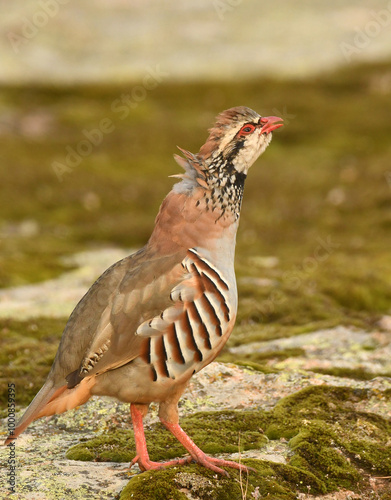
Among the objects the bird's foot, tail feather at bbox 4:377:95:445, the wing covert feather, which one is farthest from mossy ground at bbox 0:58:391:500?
the wing covert feather

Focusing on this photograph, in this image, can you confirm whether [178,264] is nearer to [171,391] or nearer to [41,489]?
[171,391]

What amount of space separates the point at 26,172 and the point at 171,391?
69.7ft

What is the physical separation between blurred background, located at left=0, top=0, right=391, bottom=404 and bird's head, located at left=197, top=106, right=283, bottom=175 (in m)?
3.60

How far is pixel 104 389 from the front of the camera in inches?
230

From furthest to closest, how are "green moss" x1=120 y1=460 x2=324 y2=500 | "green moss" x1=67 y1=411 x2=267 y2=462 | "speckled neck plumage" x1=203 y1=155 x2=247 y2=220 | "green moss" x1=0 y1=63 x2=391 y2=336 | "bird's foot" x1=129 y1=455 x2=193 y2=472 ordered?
"green moss" x1=0 y1=63 x2=391 y2=336
"green moss" x1=67 y1=411 x2=267 y2=462
"speckled neck plumage" x1=203 y1=155 x2=247 y2=220
"bird's foot" x1=129 y1=455 x2=193 y2=472
"green moss" x1=120 y1=460 x2=324 y2=500

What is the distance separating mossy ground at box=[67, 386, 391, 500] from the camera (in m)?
5.53

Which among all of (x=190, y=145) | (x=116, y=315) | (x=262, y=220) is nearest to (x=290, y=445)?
(x=116, y=315)

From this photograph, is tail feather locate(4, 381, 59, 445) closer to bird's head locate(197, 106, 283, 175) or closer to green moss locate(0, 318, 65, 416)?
green moss locate(0, 318, 65, 416)

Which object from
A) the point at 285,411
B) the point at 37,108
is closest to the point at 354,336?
the point at 285,411

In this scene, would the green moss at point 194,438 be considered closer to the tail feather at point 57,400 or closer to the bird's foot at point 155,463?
the bird's foot at point 155,463

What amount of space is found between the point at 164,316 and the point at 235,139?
171cm

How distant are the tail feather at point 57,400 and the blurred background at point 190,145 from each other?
7.25ft

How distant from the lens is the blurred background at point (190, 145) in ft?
42.2

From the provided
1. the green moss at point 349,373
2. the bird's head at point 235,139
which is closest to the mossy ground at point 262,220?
the green moss at point 349,373
